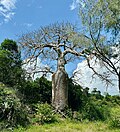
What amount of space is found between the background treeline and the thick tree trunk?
593 millimetres

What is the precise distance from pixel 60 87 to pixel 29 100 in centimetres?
230

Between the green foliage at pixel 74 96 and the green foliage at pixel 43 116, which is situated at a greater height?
the green foliage at pixel 74 96

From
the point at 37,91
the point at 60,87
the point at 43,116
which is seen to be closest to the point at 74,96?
the point at 60,87

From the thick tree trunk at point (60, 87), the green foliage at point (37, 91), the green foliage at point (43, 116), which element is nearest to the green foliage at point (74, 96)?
the thick tree trunk at point (60, 87)

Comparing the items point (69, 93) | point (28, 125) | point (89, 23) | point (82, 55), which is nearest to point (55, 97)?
point (69, 93)

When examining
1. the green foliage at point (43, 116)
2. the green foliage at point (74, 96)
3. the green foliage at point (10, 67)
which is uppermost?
the green foliage at point (10, 67)

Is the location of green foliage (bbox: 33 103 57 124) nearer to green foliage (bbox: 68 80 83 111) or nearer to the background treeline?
the background treeline

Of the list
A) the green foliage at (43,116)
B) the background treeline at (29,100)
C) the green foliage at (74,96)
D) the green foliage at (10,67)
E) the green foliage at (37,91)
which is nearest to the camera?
the background treeline at (29,100)

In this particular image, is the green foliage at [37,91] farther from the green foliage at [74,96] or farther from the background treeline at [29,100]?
the green foliage at [74,96]

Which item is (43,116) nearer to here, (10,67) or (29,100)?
(29,100)

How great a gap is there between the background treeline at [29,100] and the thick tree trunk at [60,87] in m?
0.59

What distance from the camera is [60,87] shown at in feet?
74.0

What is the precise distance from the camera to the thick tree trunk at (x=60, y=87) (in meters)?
22.2

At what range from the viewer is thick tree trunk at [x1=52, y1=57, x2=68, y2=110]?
22234 mm
